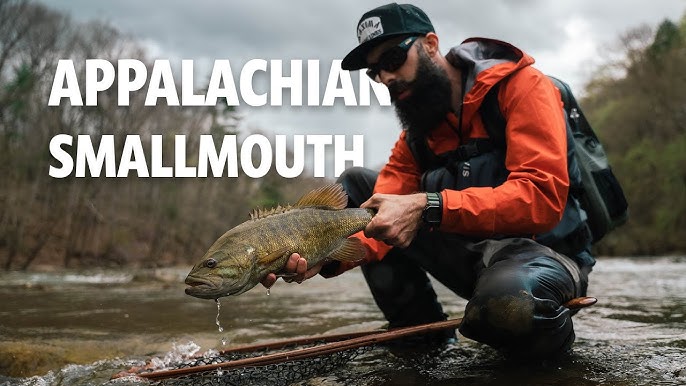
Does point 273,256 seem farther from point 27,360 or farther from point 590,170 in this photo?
point 27,360

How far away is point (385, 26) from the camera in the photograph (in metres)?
3.42

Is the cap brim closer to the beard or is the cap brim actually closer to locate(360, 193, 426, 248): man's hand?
the beard

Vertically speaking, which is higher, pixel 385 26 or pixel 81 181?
pixel 81 181

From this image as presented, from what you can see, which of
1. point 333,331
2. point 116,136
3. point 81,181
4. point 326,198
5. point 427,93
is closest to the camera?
point 326,198

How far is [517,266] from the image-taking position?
2.89 meters

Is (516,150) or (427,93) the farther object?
(427,93)

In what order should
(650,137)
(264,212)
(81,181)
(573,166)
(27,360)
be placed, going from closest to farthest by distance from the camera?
1. (264,212)
2. (573,166)
3. (27,360)
4. (650,137)
5. (81,181)

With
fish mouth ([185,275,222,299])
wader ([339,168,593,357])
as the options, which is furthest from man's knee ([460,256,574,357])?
fish mouth ([185,275,222,299])

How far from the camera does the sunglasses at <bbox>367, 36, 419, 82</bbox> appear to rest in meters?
3.47

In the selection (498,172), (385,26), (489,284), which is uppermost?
(385,26)

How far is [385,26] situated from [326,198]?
1049 mm

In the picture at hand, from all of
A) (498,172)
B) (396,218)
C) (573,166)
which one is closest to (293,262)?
(396,218)

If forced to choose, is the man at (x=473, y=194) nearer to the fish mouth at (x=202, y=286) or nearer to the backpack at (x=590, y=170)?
the backpack at (x=590, y=170)

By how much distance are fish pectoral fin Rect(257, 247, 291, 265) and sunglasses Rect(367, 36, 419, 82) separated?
1.34m
